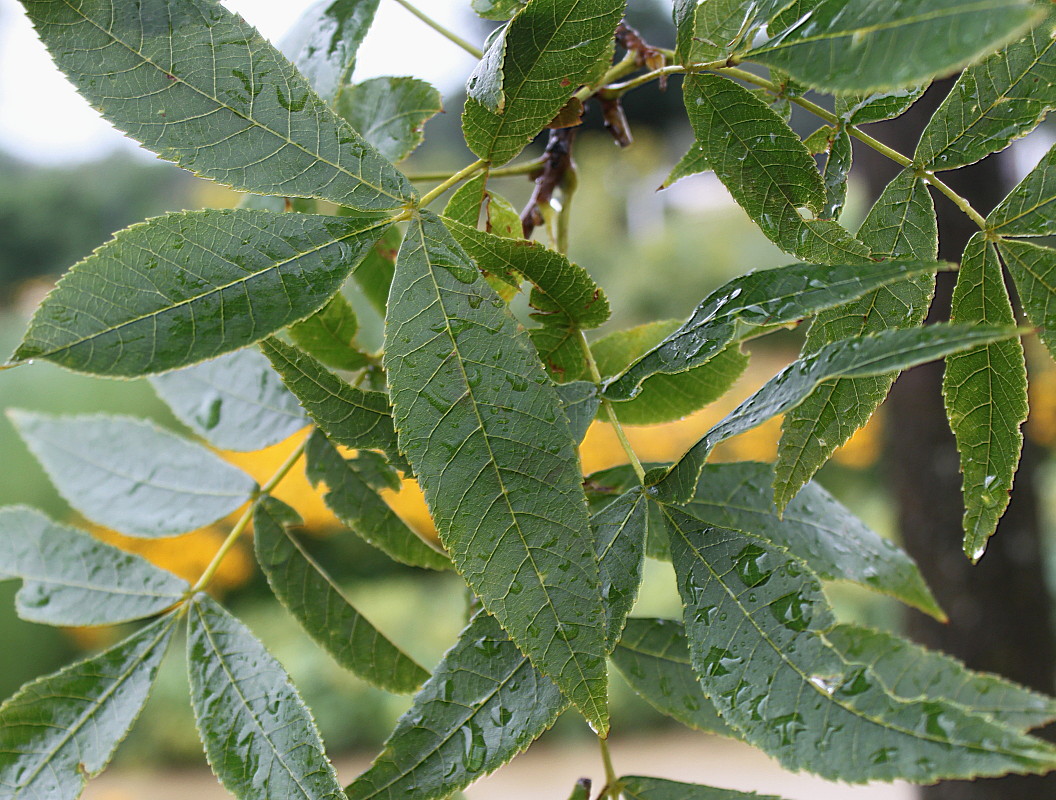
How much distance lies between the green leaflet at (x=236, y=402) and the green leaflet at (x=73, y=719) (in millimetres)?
204

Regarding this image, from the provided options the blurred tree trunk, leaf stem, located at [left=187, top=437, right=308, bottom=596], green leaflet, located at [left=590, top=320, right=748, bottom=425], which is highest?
the blurred tree trunk

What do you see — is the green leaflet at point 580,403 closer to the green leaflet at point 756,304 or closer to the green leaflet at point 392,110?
the green leaflet at point 756,304

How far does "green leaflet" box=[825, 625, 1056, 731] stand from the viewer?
1.50 ft

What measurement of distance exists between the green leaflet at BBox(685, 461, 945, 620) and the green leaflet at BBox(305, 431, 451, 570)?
0.64ft

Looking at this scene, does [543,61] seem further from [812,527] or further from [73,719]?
[73,719]

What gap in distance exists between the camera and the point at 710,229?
7.53 metres

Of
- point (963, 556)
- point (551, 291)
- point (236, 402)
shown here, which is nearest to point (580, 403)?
point (551, 291)

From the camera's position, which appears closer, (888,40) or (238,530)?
(888,40)

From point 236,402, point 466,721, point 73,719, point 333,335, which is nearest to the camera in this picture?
point 466,721

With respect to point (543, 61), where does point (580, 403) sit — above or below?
below

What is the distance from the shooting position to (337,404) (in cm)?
46

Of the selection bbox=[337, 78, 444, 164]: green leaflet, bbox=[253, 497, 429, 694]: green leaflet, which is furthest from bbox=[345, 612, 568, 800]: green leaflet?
bbox=[337, 78, 444, 164]: green leaflet

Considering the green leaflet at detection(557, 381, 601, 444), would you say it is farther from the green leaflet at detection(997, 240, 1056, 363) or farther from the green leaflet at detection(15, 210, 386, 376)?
the green leaflet at detection(997, 240, 1056, 363)

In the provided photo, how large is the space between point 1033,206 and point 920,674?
27cm
